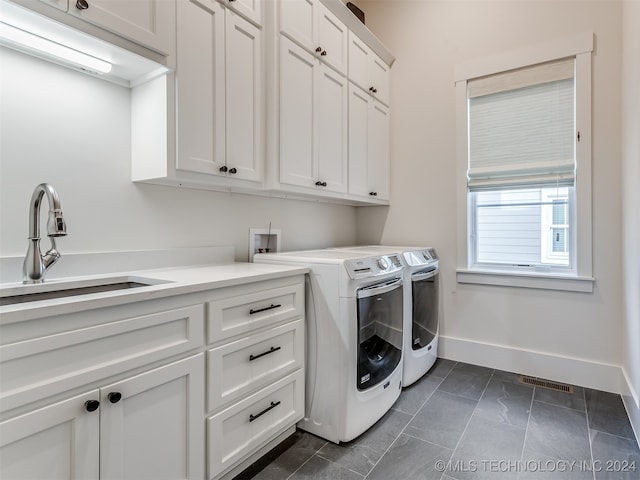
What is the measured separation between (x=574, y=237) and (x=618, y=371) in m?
0.91

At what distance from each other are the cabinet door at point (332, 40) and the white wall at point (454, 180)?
80 cm

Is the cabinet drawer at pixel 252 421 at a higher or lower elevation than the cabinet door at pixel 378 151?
lower

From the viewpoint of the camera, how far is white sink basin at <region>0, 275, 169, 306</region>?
3.92 feet

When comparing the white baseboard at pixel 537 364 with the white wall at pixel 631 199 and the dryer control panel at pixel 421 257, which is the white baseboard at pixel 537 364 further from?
the dryer control panel at pixel 421 257

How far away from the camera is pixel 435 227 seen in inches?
116

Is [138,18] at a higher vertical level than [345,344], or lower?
higher

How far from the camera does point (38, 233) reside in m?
1.26

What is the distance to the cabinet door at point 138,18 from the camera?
49.2 inches

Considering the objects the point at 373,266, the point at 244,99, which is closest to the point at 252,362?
the point at 373,266

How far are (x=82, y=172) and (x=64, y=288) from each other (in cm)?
51

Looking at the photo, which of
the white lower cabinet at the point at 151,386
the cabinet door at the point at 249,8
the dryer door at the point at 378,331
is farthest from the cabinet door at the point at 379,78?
the white lower cabinet at the point at 151,386

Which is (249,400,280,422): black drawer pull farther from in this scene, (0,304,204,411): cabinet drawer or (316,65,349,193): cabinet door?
(316,65,349,193): cabinet door

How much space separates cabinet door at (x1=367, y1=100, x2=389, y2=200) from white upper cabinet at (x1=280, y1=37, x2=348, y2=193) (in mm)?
401

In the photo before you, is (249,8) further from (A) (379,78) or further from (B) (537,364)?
(B) (537,364)
